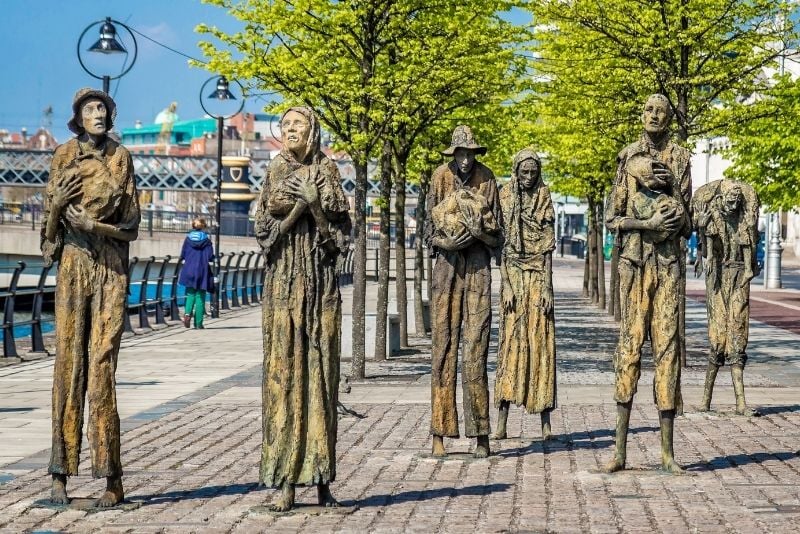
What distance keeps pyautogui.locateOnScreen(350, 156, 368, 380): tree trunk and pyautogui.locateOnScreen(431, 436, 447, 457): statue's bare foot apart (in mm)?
6603

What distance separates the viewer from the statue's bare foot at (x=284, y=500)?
351 inches

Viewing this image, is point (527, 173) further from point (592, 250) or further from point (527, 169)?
point (592, 250)

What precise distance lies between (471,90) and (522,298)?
9209 mm

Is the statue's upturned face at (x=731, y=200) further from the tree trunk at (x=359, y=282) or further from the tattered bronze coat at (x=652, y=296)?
the tree trunk at (x=359, y=282)

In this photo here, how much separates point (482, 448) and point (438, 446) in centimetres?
31

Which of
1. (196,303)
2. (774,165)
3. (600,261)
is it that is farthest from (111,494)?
(600,261)

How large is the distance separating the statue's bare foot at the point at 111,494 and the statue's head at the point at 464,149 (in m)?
3.72

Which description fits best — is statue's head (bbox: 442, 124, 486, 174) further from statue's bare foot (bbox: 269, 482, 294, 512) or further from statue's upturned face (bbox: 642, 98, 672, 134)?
statue's bare foot (bbox: 269, 482, 294, 512)

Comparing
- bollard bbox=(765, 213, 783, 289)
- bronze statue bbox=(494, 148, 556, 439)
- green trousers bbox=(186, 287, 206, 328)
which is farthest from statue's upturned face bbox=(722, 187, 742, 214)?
bollard bbox=(765, 213, 783, 289)

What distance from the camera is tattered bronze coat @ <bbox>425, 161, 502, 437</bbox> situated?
37.8 feet

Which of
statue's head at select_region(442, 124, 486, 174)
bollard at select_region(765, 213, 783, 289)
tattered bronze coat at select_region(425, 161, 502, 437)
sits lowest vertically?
bollard at select_region(765, 213, 783, 289)

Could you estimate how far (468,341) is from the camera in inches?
460

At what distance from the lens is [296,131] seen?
8953mm

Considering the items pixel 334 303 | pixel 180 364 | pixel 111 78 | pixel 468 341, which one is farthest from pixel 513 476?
pixel 111 78
